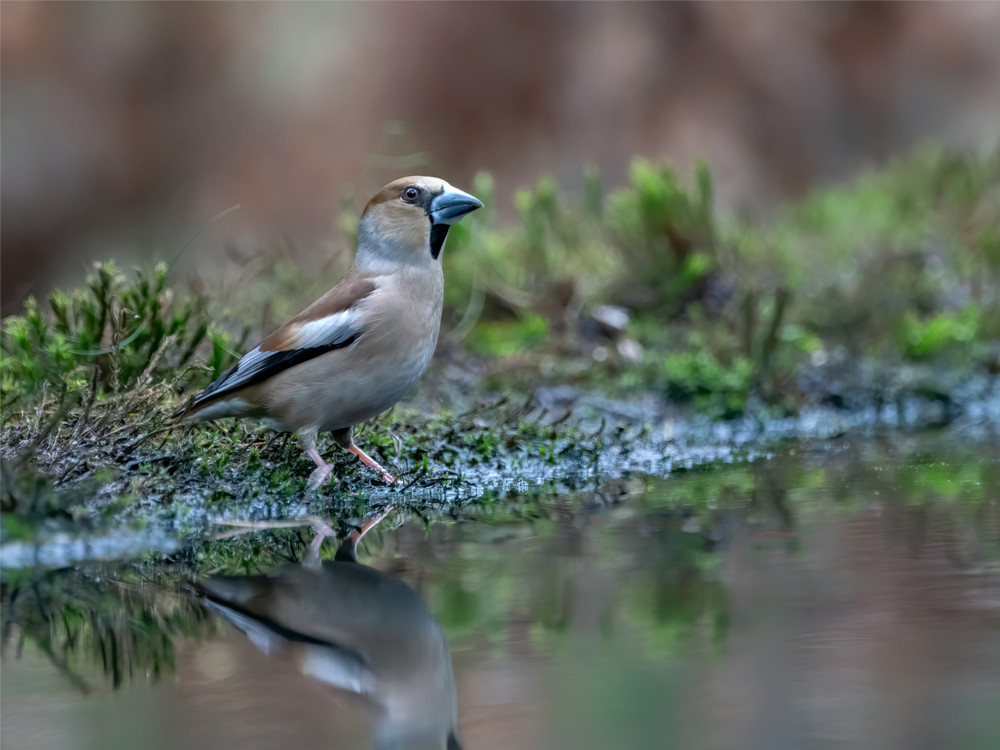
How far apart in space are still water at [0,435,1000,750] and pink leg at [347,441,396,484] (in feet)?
1.37

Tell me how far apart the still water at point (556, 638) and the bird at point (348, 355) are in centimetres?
51

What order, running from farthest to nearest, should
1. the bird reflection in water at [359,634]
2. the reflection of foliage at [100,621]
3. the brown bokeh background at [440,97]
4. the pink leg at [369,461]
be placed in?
the brown bokeh background at [440,97]
the pink leg at [369,461]
the reflection of foliage at [100,621]
the bird reflection in water at [359,634]

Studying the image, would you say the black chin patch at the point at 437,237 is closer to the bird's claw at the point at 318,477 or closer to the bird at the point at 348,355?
the bird at the point at 348,355

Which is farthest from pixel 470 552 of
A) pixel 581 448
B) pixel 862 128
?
pixel 862 128

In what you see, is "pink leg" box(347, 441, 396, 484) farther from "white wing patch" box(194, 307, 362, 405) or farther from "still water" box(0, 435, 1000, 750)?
"white wing patch" box(194, 307, 362, 405)

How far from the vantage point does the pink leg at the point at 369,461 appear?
17.2 ft

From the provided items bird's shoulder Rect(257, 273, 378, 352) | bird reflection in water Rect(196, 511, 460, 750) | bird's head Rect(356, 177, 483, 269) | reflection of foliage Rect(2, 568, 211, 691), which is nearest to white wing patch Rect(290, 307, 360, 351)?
bird's shoulder Rect(257, 273, 378, 352)

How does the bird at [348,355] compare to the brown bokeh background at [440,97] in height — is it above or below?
below

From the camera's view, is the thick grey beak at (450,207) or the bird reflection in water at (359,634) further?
the thick grey beak at (450,207)

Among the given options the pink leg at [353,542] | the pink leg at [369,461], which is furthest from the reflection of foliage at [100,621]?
the pink leg at [369,461]

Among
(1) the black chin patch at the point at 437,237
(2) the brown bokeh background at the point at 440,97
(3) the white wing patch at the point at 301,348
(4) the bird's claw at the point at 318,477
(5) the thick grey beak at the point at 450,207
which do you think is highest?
(2) the brown bokeh background at the point at 440,97

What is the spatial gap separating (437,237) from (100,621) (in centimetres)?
231

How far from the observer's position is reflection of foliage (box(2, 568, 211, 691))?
328 cm

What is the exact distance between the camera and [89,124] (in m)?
15.4
